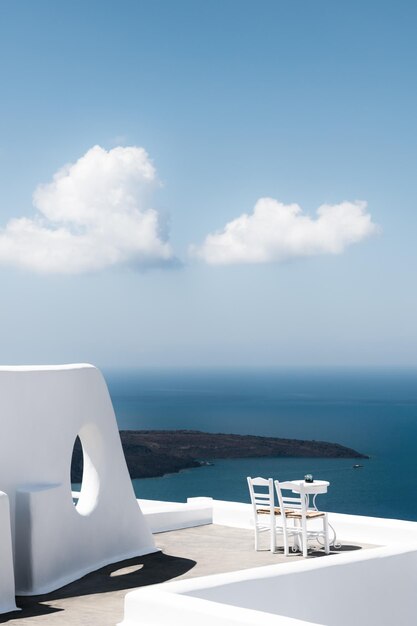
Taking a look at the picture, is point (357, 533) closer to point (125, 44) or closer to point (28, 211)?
point (125, 44)

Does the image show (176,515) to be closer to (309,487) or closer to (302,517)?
(309,487)

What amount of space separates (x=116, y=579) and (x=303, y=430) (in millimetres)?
78459

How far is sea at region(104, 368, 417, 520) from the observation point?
56906 mm

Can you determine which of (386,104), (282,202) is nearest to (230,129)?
(386,104)

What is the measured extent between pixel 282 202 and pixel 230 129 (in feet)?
99.1

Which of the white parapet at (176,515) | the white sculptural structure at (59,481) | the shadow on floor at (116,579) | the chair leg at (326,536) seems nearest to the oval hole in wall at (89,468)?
the white sculptural structure at (59,481)

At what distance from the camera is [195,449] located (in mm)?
66250

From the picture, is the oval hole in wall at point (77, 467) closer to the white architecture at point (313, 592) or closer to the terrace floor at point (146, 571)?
the terrace floor at point (146, 571)

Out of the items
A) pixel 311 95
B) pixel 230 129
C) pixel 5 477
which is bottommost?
pixel 5 477

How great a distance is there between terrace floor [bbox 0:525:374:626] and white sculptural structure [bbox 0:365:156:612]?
0.25 m

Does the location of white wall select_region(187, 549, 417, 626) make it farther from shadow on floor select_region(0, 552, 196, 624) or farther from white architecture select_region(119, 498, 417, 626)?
shadow on floor select_region(0, 552, 196, 624)

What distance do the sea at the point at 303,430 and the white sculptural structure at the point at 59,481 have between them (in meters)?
39.9

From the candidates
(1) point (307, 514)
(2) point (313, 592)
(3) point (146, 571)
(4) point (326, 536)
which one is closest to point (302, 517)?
(1) point (307, 514)

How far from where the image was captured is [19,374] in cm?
1125
